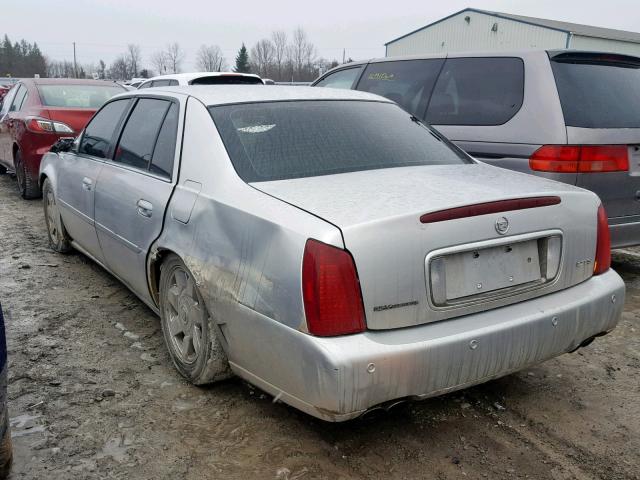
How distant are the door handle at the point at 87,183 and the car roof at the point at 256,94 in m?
0.83

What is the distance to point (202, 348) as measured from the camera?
9.46 feet

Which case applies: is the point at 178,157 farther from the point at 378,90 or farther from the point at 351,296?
the point at 378,90

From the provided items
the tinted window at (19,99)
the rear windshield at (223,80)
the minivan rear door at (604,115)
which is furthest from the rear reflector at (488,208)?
the tinted window at (19,99)

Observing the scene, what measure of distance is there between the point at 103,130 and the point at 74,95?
4.21 m

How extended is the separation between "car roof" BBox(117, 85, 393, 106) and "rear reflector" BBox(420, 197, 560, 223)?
4.58 ft

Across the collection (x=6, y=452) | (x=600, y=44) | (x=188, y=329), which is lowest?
(x=6, y=452)

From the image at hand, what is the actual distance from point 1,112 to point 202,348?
316 inches

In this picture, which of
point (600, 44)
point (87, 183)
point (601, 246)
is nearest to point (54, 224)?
point (87, 183)

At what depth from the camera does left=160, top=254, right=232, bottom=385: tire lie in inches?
111

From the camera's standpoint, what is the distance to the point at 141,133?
12.2 ft

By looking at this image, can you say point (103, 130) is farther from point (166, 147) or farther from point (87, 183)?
point (166, 147)

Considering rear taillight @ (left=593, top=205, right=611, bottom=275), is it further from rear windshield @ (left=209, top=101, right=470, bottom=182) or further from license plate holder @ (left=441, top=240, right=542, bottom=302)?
rear windshield @ (left=209, top=101, right=470, bottom=182)

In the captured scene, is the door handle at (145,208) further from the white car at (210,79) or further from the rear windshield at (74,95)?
the white car at (210,79)

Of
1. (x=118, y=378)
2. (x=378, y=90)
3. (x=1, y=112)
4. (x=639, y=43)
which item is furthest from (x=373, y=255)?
(x=639, y=43)
